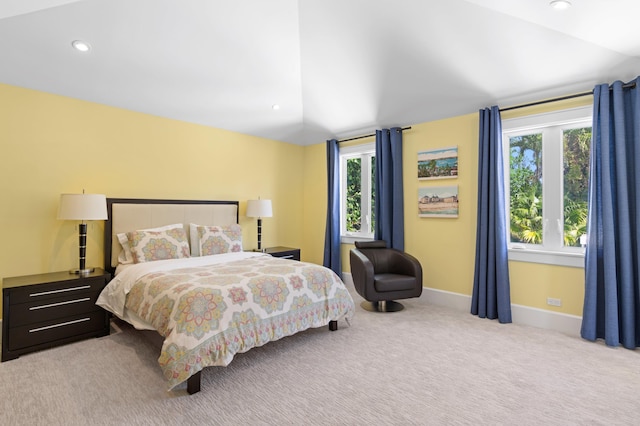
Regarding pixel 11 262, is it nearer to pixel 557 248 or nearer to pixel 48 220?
pixel 48 220

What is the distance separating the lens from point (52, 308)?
3014mm

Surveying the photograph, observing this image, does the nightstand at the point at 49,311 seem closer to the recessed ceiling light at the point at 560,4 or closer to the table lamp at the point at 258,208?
the table lamp at the point at 258,208

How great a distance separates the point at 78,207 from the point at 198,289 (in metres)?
1.79

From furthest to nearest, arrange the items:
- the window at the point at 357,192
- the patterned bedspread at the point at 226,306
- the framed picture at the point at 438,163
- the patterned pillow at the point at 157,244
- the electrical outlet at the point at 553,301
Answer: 1. the window at the point at 357,192
2. the framed picture at the point at 438,163
3. the patterned pillow at the point at 157,244
4. the electrical outlet at the point at 553,301
5. the patterned bedspread at the point at 226,306

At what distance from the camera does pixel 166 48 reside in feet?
11.1

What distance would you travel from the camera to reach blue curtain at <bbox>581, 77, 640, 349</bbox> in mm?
3027

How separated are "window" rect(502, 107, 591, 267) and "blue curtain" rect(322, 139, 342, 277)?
8.50ft

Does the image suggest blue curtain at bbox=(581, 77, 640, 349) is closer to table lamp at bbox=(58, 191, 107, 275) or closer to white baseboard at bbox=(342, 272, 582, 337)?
white baseboard at bbox=(342, 272, 582, 337)

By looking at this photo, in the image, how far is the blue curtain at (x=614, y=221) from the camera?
303 centimetres

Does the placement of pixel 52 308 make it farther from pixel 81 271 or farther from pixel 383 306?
pixel 383 306

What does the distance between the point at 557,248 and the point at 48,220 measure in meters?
5.59

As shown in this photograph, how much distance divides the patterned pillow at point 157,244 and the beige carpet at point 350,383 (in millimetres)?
832

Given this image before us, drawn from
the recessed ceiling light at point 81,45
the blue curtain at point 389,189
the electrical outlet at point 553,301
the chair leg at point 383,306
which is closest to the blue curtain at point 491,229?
the electrical outlet at point 553,301

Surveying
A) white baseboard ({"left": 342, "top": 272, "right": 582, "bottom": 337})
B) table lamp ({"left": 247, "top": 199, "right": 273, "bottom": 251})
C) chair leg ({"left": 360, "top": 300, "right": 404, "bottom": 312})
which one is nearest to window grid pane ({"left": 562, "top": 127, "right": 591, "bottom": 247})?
white baseboard ({"left": 342, "top": 272, "right": 582, "bottom": 337})
